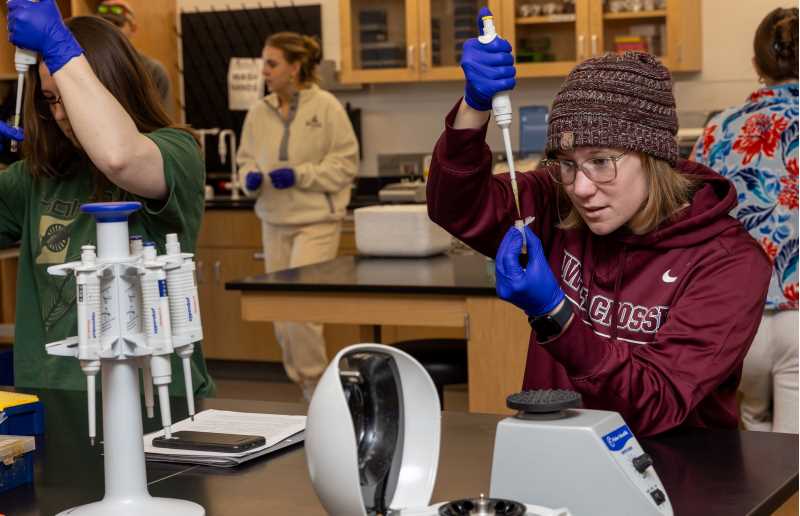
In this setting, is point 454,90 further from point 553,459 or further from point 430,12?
point 553,459

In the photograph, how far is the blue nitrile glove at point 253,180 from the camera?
4.90 meters

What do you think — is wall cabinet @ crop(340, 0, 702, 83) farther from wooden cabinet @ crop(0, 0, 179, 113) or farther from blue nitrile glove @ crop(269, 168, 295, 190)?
blue nitrile glove @ crop(269, 168, 295, 190)

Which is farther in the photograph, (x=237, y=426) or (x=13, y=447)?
(x=237, y=426)

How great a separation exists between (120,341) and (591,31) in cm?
454

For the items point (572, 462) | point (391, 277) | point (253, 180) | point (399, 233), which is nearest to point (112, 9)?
point (253, 180)

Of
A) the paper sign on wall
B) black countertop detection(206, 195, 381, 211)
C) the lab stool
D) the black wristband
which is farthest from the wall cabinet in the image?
the black wristband

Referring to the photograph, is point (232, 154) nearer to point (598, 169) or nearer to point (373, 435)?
point (598, 169)

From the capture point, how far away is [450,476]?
143 centimetres

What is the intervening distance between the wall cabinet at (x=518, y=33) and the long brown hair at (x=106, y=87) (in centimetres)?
368

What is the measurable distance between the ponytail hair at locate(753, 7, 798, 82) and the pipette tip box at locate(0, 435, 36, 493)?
2.17 m

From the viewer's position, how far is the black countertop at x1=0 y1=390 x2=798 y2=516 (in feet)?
4.37

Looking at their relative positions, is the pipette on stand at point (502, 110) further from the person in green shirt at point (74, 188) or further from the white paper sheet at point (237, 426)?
the person in green shirt at point (74, 188)

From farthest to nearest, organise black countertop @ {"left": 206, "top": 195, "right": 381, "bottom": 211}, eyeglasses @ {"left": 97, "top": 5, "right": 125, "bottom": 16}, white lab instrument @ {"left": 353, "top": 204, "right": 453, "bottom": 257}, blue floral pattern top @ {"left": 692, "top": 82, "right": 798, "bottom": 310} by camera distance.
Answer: black countertop @ {"left": 206, "top": 195, "right": 381, "bottom": 211} < eyeglasses @ {"left": 97, "top": 5, "right": 125, "bottom": 16} < white lab instrument @ {"left": 353, "top": 204, "right": 453, "bottom": 257} < blue floral pattern top @ {"left": 692, "top": 82, "right": 798, "bottom": 310}

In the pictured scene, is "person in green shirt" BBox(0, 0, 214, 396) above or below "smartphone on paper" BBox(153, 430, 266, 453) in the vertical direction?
above
